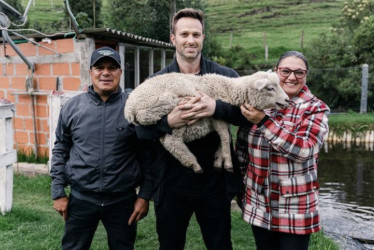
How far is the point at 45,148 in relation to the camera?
899 cm

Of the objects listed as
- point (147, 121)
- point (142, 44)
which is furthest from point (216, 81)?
point (142, 44)

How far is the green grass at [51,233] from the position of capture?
4.63m

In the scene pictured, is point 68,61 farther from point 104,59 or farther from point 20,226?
point 104,59

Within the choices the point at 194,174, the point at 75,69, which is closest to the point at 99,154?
the point at 194,174

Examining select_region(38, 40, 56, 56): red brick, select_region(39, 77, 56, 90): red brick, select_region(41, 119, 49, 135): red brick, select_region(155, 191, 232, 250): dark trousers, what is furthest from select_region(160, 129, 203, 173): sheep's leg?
select_region(38, 40, 56, 56): red brick

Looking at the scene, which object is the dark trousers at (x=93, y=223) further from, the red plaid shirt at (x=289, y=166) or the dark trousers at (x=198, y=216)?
the red plaid shirt at (x=289, y=166)

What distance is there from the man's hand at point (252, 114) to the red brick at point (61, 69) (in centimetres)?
682

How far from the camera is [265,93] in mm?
3068

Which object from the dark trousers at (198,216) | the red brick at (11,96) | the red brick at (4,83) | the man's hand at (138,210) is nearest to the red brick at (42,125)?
the red brick at (11,96)

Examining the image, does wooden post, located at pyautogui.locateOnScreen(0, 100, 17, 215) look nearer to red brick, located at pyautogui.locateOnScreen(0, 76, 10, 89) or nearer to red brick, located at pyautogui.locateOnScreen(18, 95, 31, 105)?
red brick, located at pyautogui.locateOnScreen(18, 95, 31, 105)

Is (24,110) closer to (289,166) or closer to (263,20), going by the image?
(289,166)

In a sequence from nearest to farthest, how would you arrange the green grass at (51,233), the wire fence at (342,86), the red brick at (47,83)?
the green grass at (51,233) < the red brick at (47,83) < the wire fence at (342,86)

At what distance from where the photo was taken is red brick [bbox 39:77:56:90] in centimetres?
909

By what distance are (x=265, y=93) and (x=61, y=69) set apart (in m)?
7.00
